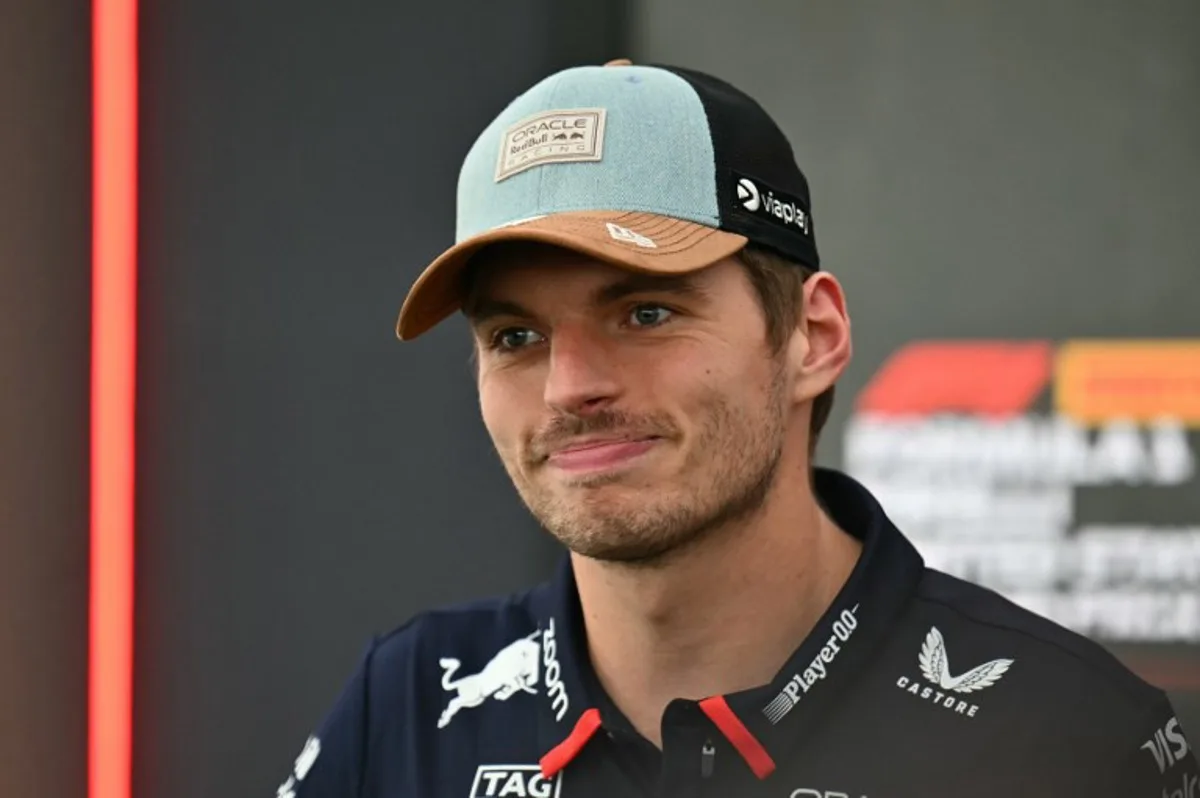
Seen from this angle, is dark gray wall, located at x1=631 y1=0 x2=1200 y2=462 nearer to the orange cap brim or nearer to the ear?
the ear

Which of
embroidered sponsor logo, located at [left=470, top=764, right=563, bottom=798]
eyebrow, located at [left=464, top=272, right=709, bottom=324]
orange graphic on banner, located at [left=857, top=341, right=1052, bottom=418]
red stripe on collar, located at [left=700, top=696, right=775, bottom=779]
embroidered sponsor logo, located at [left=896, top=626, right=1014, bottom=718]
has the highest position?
eyebrow, located at [left=464, top=272, right=709, bottom=324]

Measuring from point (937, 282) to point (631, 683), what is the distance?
0.74 m

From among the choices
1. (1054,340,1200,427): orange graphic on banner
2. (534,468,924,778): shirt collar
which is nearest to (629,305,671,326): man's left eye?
(534,468,924,778): shirt collar

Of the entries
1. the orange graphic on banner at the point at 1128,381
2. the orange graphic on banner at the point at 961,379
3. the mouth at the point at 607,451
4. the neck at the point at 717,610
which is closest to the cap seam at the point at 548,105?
the mouth at the point at 607,451

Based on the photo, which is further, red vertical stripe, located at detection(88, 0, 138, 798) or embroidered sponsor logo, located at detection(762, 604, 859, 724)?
red vertical stripe, located at detection(88, 0, 138, 798)

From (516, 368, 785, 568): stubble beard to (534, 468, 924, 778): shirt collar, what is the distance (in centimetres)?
14

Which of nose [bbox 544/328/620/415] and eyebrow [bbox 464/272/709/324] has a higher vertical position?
eyebrow [bbox 464/272/709/324]

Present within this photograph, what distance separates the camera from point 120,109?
1.93m

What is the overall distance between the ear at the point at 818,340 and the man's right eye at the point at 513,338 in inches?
9.9

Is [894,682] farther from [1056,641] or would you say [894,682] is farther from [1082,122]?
[1082,122]

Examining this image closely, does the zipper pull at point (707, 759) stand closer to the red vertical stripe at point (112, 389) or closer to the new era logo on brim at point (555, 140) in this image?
the new era logo on brim at point (555, 140)

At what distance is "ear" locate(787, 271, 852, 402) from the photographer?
1469 mm

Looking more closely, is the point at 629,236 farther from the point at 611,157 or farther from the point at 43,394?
the point at 43,394

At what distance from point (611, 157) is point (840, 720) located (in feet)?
1.82
